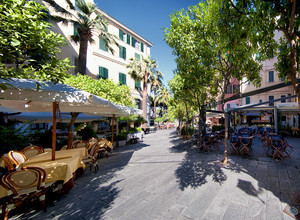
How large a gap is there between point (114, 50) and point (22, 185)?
1574 centimetres

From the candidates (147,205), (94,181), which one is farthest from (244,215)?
(94,181)

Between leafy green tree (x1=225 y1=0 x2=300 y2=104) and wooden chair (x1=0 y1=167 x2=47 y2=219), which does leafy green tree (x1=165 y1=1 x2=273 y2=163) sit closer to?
leafy green tree (x1=225 y1=0 x2=300 y2=104)

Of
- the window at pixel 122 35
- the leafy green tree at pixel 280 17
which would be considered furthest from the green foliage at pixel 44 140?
the window at pixel 122 35

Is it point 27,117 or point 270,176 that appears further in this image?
point 27,117

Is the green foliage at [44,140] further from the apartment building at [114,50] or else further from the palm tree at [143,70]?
the palm tree at [143,70]

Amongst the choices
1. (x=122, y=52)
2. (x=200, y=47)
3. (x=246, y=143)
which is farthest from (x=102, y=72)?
(x=246, y=143)

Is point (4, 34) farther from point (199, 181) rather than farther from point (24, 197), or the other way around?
point (199, 181)

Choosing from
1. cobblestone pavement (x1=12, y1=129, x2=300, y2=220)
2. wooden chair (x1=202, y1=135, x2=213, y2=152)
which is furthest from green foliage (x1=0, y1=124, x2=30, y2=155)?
wooden chair (x1=202, y1=135, x2=213, y2=152)

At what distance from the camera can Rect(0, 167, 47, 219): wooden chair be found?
8.38 ft

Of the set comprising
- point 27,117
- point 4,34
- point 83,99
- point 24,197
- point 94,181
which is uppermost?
point 4,34

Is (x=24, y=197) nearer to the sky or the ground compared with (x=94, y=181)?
nearer to the sky

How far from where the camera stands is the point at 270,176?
4227mm

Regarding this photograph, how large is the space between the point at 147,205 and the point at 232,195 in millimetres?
2045

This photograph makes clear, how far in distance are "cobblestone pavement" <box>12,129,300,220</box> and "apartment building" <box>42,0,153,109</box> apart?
Answer: 1086 cm
